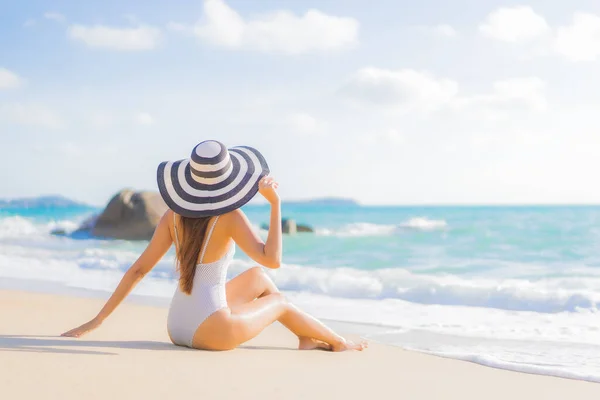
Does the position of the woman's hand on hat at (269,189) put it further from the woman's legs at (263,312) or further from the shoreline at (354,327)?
the shoreline at (354,327)

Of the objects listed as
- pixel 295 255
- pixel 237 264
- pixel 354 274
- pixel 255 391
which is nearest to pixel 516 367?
pixel 255 391

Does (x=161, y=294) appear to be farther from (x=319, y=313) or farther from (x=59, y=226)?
(x=59, y=226)

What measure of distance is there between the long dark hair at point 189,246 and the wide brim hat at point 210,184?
96mm

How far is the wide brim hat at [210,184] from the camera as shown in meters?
4.37

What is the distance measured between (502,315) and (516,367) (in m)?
3.41

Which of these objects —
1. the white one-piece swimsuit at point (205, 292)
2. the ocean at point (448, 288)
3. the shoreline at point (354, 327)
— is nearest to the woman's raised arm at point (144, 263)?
the white one-piece swimsuit at point (205, 292)

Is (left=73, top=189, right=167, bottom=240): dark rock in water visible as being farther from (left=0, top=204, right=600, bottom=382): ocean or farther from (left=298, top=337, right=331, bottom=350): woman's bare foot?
(left=298, top=337, right=331, bottom=350): woman's bare foot

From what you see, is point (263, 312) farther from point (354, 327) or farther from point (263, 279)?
point (354, 327)

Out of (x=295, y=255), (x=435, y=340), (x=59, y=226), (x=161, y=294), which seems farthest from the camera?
(x=59, y=226)

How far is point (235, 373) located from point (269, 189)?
1.15 m

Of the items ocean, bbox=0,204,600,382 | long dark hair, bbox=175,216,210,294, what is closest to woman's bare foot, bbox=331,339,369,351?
ocean, bbox=0,204,600,382

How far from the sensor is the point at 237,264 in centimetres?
1436

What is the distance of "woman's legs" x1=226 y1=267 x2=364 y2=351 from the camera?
4625mm

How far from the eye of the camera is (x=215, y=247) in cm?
450
